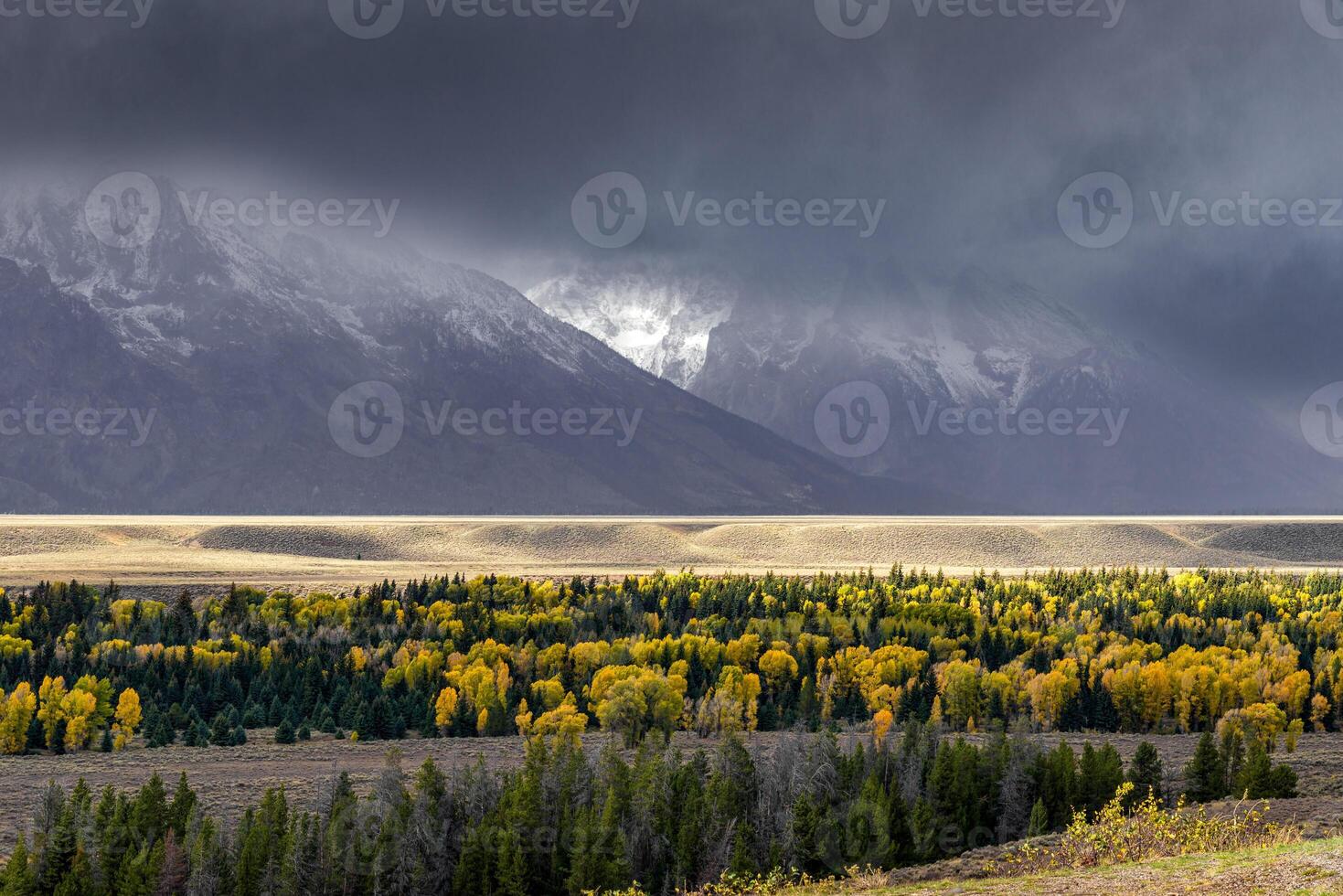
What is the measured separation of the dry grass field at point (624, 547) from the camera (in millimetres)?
160500

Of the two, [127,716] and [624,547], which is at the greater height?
[624,547]

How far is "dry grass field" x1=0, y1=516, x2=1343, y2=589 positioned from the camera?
16050 cm

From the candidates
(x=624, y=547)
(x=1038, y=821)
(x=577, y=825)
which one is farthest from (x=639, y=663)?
(x=624, y=547)

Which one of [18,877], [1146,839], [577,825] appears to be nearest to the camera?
[1146,839]

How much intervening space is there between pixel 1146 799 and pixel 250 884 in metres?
34.6

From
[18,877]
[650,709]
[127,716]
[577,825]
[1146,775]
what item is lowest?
[18,877]

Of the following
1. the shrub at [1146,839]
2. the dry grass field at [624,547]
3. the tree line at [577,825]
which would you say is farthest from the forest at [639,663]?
the dry grass field at [624,547]

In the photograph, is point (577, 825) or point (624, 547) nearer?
point (577, 825)

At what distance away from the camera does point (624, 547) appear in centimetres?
18288

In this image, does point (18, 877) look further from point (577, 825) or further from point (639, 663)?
point (639, 663)

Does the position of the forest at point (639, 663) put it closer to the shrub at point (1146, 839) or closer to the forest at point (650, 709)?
the forest at point (650, 709)

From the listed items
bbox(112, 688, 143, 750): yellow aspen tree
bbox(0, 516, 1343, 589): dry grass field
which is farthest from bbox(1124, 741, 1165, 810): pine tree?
bbox(0, 516, 1343, 589): dry grass field

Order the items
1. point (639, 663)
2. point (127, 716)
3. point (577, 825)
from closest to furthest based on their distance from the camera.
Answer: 1. point (577, 825)
2. point (127, 716)
3. point (639, 663)

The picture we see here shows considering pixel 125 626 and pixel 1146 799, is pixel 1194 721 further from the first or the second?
pixel 125 626
